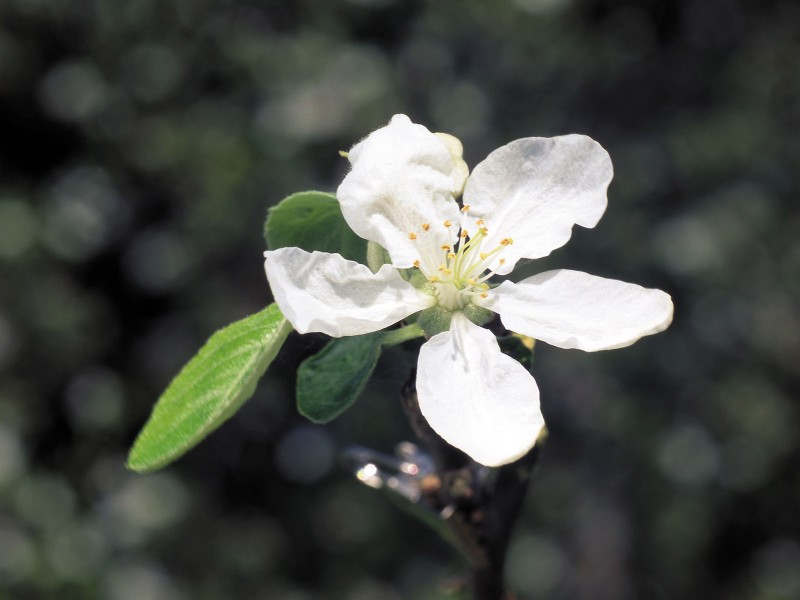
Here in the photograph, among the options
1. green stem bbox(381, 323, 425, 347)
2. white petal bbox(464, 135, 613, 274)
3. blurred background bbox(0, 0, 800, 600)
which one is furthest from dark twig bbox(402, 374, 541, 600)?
blurred background bbox(0, 0, 800, 600)

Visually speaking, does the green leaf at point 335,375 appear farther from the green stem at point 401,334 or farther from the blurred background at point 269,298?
the blurred background at point 269,298

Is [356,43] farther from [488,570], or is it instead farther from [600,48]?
[488,570]

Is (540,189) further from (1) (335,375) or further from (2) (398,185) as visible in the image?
(1) (335,375)

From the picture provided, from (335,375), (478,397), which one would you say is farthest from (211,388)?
(478,397)

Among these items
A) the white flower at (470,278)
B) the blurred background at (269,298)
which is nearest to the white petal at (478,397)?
the white flower at (470,278)

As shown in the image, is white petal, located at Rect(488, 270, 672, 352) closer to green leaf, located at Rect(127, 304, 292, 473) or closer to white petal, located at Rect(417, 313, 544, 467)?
white petal, located at Rect(417, 313, 544, 467)

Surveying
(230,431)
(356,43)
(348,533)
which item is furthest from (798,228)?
(230,431)
